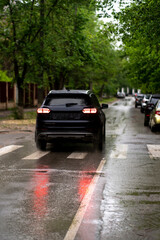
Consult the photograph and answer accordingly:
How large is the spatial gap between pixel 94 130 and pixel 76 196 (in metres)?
5.16

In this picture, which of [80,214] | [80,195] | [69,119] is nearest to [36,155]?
[69,119]

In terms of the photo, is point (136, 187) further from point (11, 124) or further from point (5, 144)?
point (11, 124)

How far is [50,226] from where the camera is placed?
5.17 meters

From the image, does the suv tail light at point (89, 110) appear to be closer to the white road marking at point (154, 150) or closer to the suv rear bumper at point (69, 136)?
the suv rear bumper at point (69, 136)

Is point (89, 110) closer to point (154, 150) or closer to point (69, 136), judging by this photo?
point (69, 136)

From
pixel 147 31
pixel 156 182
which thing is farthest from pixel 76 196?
pixel 147 31

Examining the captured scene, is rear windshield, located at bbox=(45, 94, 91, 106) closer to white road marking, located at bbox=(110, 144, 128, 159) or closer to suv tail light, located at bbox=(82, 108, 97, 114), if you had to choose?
suv tail light, located at bbox=(82, 108, 97, 114)

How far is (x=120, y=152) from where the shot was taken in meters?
12.2

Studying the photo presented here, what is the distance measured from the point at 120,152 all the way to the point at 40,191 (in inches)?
212

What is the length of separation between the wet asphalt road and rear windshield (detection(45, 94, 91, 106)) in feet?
4.50

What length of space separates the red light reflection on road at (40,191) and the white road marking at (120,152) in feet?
8.47

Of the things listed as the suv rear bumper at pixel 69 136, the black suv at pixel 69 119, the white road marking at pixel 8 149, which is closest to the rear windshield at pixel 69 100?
the black suv at pixel 69 119

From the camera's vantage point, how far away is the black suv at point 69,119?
11.8m

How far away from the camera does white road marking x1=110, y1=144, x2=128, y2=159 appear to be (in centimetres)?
1139
